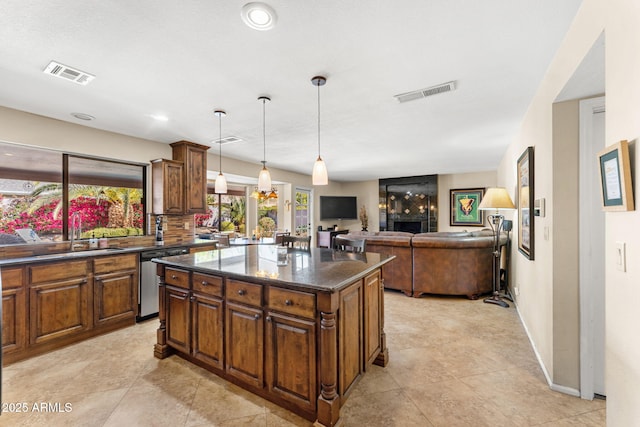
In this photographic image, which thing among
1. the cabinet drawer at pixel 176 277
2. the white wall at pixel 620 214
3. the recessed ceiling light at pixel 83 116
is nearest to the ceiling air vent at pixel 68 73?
the recessed ceiling light at pixel 83 116

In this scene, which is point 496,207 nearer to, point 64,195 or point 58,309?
point 58,309

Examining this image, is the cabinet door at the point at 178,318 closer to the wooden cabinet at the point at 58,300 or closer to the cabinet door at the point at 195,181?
the wooden cabinet at the point at 58,300

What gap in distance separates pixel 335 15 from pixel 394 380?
260 centimetres

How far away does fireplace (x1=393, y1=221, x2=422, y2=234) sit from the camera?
877 cm

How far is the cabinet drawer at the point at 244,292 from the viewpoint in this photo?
199 centimetres

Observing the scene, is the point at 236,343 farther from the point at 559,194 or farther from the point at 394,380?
the point at 559,194

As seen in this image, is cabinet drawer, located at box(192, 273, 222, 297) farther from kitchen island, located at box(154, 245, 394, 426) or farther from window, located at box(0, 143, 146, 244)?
window, located at box(0, 143, 146, 244)

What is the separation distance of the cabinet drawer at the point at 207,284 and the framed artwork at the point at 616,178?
228 cm

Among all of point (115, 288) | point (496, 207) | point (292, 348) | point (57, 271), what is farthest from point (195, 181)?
point (496, 207)

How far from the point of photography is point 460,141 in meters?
4.63

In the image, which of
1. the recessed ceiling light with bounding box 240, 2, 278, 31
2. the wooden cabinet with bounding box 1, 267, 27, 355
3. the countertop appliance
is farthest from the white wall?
the wooden cabinet with bounding box 1, 267, 27, 355

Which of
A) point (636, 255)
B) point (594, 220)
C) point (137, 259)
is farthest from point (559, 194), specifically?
point (137, 259)

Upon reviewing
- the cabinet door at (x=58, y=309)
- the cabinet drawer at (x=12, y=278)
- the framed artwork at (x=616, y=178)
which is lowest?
the cabinet door at (x=58, y=309)

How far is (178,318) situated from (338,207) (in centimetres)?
722
